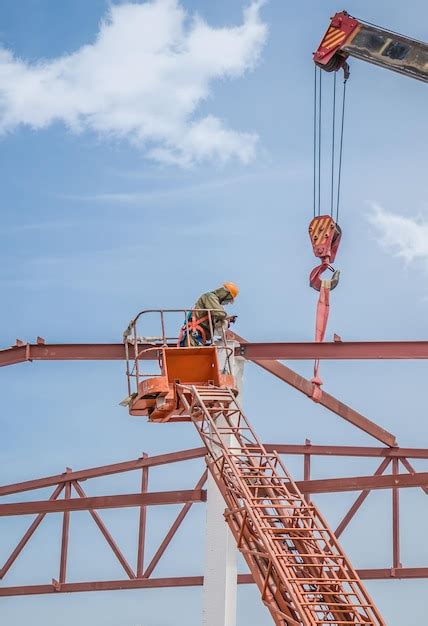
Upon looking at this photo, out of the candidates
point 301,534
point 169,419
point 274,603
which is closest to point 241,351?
point 169,419

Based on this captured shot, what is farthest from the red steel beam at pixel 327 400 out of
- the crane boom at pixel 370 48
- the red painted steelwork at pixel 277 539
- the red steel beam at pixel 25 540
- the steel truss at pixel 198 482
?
the red steel beam at pixel 25 540

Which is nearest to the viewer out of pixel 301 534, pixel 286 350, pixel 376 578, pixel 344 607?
pixel 344 607

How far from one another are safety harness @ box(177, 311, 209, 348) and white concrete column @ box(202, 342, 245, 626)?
0.73 meters

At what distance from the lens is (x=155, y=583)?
2742 centimetres

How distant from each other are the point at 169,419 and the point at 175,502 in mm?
4630

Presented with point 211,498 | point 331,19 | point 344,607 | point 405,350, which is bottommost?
point 344,607

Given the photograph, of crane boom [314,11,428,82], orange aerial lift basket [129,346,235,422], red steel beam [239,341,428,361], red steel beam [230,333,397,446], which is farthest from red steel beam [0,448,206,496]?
crane boom [314,11,428,82]

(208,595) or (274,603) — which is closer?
(274,603)

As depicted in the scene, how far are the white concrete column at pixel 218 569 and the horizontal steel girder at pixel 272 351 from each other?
42.7 inches

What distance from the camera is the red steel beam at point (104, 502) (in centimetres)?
2429

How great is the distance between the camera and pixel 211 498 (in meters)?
21.3

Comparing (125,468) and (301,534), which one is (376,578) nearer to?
(125,468)

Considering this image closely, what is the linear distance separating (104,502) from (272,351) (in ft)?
20.7

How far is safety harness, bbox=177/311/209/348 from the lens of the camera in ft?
69.4
